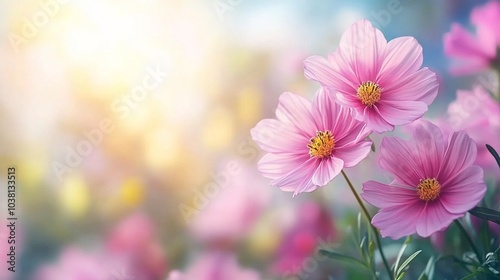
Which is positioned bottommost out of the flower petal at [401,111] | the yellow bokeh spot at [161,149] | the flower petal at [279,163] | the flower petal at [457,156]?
the flower petal at [457,156]

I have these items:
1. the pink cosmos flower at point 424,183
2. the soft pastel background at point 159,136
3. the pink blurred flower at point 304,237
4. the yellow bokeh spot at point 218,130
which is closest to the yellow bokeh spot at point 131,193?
the soft pastel background at point 159,136

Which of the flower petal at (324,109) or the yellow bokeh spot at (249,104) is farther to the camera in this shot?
the yellow bokeh spot at (249,104)

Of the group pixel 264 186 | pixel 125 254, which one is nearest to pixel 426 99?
pixel 264 186

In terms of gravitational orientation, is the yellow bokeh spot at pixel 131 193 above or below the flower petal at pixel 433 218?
above

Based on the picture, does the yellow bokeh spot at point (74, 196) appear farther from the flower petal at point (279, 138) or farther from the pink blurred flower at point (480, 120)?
the pink blurred flower at point (480, 120)

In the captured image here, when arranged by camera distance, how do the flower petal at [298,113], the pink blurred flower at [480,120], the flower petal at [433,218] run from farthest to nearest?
the pink blurred flower at [480,120]
the flower petal at [298,113]
the flower petal at [433,218]

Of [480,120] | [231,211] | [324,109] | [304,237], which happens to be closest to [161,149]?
[231,211]

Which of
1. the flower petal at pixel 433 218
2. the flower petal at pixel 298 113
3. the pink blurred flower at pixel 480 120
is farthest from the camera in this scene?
the pink blurred flower at pixel 480 120

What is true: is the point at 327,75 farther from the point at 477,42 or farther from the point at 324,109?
the point at 477,42
